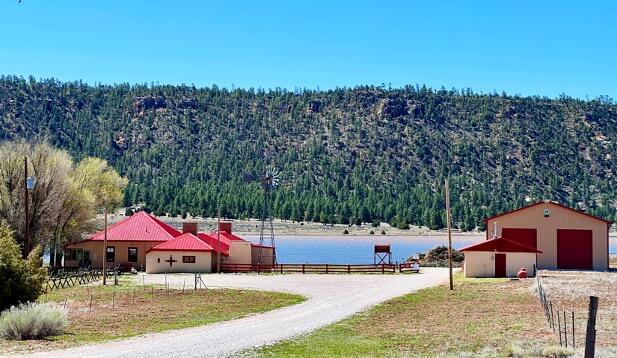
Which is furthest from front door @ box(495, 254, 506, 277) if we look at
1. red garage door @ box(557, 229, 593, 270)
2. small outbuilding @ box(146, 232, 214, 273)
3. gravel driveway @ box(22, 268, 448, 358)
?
small outbuilding @ box(146, 232, 214, 273)

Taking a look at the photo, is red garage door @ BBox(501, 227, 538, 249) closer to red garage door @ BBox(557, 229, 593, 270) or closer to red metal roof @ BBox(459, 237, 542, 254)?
red garage door @ BBox(557, 229, 593, 270)

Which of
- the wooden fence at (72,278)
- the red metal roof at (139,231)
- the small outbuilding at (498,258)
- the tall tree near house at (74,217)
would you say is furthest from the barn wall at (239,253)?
the small outbuilding at (498,258)

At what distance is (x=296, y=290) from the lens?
46.8 metres

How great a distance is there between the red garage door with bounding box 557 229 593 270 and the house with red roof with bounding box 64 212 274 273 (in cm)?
2438

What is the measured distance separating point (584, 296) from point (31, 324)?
77.8 ft

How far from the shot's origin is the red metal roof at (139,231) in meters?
68.8

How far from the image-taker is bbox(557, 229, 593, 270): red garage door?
61000 mm

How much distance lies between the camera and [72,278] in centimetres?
5600

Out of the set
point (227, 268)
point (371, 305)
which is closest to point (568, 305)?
point (371, 305)

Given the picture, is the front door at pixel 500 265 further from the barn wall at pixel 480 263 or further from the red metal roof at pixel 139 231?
the red metal roof at pixel 139 231

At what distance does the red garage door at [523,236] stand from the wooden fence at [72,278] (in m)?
28.9

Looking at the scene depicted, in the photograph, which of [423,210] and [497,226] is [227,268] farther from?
[423,210]

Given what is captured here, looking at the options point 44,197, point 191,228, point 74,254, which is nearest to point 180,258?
point 191,228

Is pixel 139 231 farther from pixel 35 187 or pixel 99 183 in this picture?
pixel 35 187
